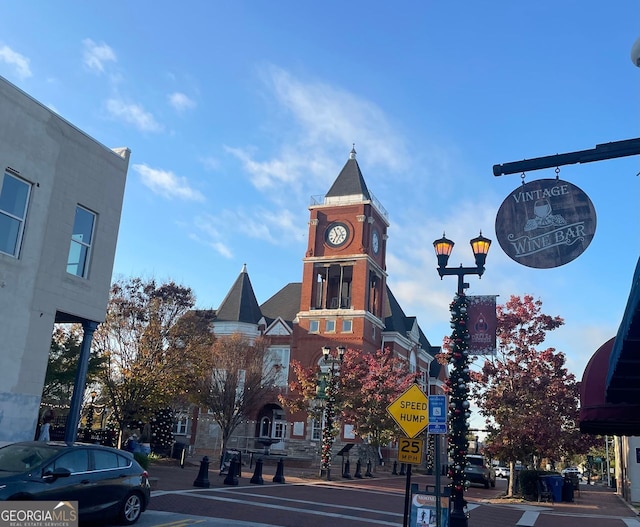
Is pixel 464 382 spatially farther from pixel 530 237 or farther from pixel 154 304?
pixel 154 304

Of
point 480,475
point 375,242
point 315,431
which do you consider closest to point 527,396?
point 480,475

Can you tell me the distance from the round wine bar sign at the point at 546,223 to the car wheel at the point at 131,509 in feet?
27.0

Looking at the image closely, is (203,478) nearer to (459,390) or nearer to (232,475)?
(232,475)

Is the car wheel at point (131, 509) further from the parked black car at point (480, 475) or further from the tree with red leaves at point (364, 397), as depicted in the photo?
the tree with red leaves at point (364, 397)

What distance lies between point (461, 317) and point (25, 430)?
11.5 meters

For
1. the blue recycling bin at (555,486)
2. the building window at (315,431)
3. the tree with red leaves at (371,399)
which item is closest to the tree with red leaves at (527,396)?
the blue recycling bin at (555,486)

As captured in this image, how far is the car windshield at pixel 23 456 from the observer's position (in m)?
9.73

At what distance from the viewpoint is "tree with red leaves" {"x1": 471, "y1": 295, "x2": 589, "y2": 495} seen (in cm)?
2391

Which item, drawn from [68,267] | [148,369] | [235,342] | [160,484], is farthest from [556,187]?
[235,342]

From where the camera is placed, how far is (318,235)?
55.6m

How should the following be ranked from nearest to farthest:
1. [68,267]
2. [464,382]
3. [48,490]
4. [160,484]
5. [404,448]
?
1. [48,490]
2. [404,448]
3. [464,382]
4. [68,267]
5. [160,484]

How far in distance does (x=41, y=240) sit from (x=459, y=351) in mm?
11375

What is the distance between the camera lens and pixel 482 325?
1498cm

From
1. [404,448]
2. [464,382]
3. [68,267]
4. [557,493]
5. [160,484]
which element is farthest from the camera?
[557,493]
